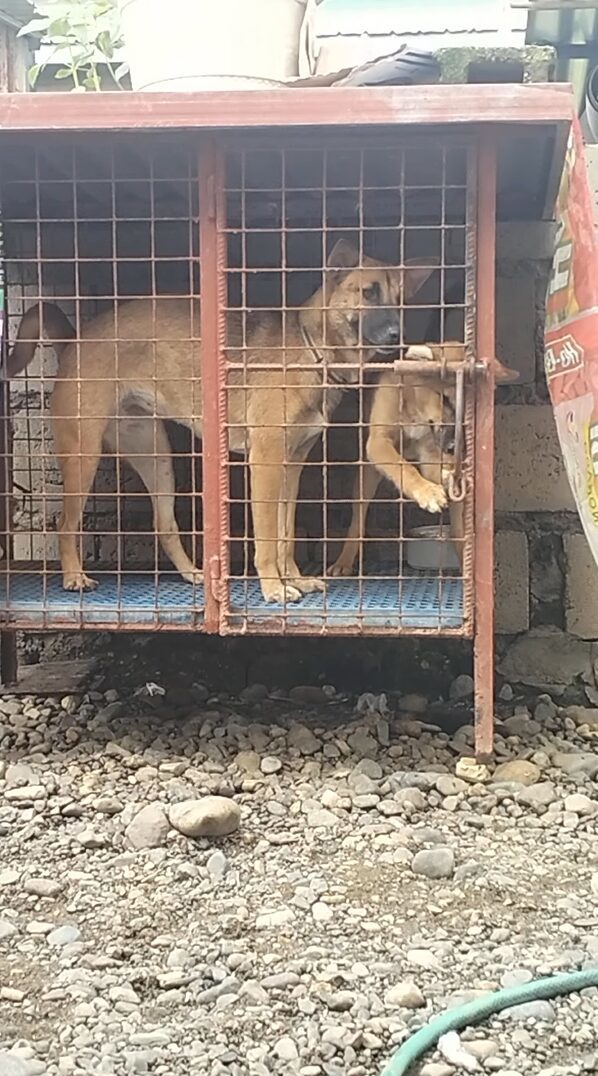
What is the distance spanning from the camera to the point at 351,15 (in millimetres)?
4449

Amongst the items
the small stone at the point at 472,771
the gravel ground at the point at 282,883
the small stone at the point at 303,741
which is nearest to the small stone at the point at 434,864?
the gravel ground at the point at 282,883

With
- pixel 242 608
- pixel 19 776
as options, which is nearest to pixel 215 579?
pixel 242 608

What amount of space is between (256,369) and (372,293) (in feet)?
2.11

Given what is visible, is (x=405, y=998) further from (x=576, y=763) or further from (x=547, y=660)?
(x=547, y=660)

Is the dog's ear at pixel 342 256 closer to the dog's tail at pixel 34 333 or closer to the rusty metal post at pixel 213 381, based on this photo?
the rusty metal post at pixel 213 381

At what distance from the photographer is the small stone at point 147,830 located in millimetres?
2607

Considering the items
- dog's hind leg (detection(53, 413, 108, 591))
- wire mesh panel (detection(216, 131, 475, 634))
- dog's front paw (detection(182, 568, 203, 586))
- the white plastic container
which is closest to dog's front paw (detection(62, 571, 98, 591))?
dog's hind leg (detection(53, 413, 108, 591))

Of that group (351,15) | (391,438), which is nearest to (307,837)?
(391,438)

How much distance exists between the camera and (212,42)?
3.13 metres

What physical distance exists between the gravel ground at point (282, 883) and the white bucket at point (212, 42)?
2037 millimetres

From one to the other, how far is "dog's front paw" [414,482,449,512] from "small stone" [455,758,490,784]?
30.5 inches

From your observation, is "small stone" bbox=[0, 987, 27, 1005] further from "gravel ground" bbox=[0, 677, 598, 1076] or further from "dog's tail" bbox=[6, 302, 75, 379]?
"dog's tail" bbox=[6, 302, 75, 379]

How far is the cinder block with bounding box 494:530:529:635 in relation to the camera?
13.2 ft

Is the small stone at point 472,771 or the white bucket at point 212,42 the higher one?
the white bucket at point 212,42
